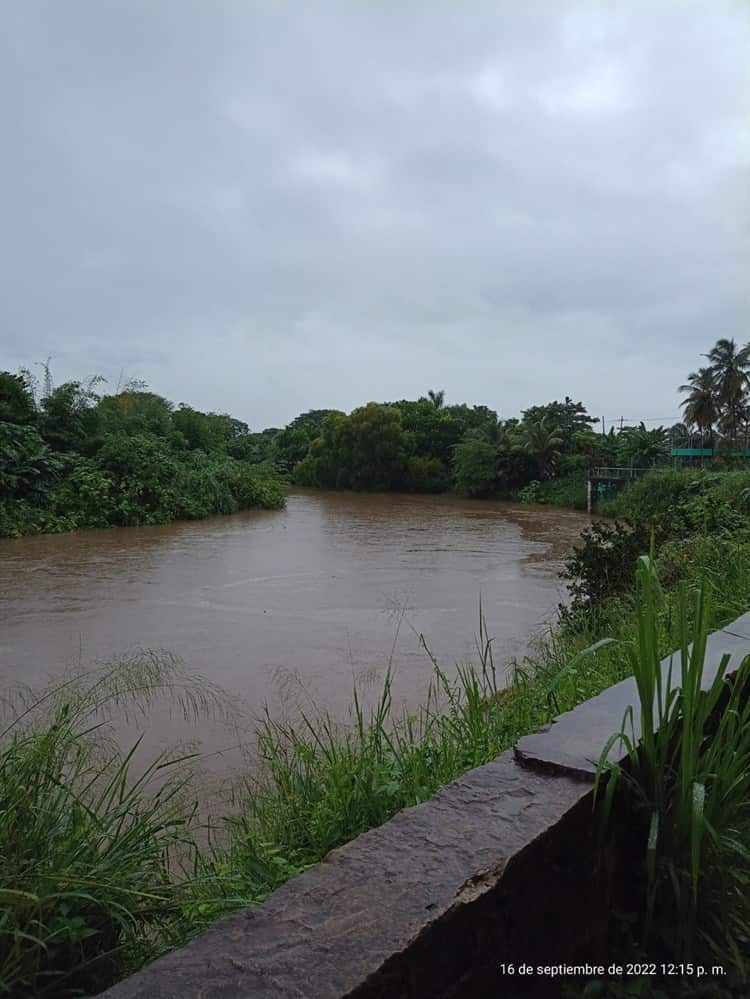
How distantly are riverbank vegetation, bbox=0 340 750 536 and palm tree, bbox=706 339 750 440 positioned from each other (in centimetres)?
6

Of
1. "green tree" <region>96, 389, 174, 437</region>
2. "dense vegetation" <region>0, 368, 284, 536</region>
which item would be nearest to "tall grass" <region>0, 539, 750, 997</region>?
"dense vegetation" <region>0, 368, 284, 536</region>

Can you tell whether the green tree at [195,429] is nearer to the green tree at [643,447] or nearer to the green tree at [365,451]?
the green tree at [365,451]

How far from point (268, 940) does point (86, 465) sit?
16.1m

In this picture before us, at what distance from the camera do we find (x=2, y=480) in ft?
44.4

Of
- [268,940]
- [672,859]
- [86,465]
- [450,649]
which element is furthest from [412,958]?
[86,465]

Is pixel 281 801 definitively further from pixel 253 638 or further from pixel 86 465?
pixel 86 465

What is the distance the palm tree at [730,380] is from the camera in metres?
32.2

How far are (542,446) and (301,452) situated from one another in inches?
585

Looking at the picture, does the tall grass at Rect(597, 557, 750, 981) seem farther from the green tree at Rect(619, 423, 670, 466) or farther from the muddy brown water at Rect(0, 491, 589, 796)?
the green tree at Rect(619, 423, 670, 466)

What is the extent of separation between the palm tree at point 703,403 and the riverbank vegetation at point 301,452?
0.07 meters

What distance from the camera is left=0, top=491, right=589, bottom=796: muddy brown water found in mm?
5203

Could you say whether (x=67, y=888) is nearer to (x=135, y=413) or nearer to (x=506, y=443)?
(x=135, y=413)

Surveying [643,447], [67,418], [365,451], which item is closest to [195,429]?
[67,418]

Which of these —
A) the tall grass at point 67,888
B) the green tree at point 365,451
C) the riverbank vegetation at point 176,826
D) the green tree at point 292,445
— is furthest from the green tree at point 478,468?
the tall grass at point 67,888
